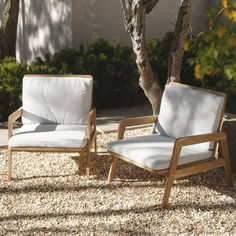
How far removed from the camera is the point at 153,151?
496cm

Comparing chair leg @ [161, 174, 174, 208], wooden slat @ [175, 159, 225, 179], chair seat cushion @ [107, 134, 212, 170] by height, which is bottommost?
chair leg @ [161, 174, 174, 208]

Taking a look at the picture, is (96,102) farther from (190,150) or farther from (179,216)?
(179,216)

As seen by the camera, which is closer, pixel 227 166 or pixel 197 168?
pixel 197 168

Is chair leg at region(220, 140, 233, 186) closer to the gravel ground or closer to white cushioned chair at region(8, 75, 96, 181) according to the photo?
the gravel ground

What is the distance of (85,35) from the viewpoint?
385 inches

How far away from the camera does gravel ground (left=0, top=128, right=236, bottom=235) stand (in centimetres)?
443

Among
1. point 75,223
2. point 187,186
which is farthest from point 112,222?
point 187,186

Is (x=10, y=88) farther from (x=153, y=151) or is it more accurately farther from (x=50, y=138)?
(x=153, y=151)

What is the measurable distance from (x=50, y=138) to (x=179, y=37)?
7.85 ft

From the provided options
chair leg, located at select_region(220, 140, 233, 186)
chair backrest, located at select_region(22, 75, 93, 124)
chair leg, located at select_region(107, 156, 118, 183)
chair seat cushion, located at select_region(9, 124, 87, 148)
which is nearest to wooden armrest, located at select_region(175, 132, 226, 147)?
chair leg, located at select_region(220, 140, 233, 186)

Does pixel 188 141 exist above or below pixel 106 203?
above

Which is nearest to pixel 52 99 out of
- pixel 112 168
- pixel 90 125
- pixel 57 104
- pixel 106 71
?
pixel 57 104

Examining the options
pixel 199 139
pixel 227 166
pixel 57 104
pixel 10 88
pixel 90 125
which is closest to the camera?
pixel 199 139

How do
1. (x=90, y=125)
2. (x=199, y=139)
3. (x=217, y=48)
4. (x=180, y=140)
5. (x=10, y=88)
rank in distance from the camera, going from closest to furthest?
(x=217, y=48)
(x=180, y=140)
(x=199, y=139)
(x=90, y=125)
(x=10, y=88)
